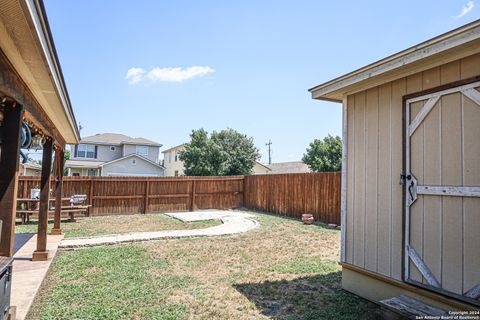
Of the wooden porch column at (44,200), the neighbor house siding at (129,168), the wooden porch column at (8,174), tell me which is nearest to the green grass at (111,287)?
the wooden porch column at (44,200)

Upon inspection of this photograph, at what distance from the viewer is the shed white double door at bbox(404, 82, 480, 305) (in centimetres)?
261

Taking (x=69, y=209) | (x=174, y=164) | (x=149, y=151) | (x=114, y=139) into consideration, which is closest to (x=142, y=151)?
(x=149, y=151)

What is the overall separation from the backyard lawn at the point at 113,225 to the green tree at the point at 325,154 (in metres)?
13.7

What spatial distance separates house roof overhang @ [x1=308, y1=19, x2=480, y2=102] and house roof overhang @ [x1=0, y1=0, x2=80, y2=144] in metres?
3.09

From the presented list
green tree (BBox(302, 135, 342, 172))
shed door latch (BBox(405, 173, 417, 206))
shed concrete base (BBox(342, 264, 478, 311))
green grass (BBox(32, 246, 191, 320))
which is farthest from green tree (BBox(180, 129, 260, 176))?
shed door latch (BBox(405, 173, 417, 206))

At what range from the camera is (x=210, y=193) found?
1359 cm

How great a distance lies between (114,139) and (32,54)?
24.0 meters

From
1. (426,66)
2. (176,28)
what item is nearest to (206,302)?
(426,66)

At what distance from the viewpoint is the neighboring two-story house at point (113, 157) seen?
2208 cm

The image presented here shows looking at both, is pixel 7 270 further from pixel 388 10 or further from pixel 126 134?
pixel 126 134

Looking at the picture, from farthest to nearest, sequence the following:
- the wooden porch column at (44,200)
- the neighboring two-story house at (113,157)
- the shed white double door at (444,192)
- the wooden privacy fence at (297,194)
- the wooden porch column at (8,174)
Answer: the neighboring two-story house at (113,157) → the wooden privacy fence at (297,194) → the wooden porch column at (44,200) → the shed white double door at (444,192) → the wooden porch column at (8,174)

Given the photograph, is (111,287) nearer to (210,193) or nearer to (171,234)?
(171,234)

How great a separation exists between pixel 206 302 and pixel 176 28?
299 inches

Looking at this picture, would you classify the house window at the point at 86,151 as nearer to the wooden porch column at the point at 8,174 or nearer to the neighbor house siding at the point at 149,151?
the neighbor house siding at the point at 149,151
